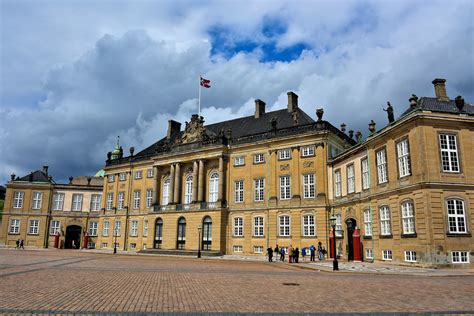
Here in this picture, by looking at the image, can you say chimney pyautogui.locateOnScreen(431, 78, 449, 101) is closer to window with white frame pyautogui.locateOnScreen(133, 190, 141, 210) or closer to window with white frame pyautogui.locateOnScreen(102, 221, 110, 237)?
window with white frame pyautogui.locateOnScreen(133, 190, 141, 210)

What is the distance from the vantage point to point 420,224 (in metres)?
24.8

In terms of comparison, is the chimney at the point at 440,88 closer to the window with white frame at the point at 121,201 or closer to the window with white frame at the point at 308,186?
the window with white frame at the point at 308,186

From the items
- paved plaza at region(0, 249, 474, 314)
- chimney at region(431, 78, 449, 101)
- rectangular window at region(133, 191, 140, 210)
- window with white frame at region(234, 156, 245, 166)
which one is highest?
chimney at region(431, 78, 449, 101)

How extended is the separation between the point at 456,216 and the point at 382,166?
22.3 feet

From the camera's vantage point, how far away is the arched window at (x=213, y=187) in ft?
161

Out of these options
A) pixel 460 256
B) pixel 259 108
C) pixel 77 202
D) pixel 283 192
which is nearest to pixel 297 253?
pixel 283 192

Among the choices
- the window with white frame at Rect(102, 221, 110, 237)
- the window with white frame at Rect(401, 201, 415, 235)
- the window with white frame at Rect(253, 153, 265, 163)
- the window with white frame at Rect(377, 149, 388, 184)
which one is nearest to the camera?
the window with white frame at Rect(401, 201, 415, 235)

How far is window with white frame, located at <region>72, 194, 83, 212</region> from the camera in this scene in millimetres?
67875

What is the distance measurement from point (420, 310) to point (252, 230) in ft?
116

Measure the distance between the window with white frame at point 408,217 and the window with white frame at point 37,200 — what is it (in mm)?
60966

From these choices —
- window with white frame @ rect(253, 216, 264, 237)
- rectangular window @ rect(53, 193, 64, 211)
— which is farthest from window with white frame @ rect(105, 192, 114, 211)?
window with white frame @ rect(253, 216, 264, 237)

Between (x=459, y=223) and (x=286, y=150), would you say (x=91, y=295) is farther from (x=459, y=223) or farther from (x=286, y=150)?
(x=286, y=150)

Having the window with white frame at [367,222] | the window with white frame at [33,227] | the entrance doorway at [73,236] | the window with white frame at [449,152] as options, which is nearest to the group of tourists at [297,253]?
the window with white frame at [367,222]

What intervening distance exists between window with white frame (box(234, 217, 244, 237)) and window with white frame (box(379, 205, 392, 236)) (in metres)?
19.4
